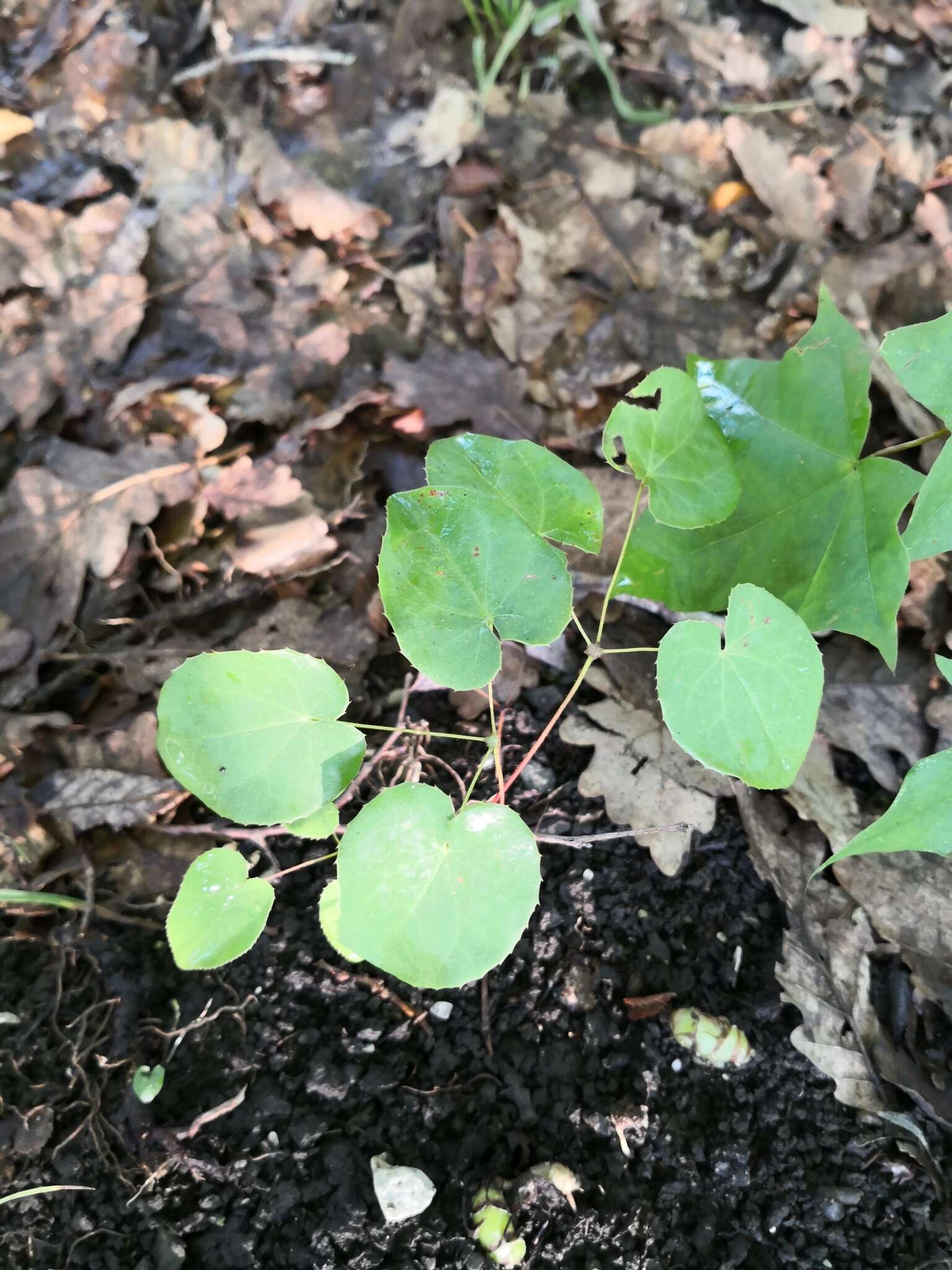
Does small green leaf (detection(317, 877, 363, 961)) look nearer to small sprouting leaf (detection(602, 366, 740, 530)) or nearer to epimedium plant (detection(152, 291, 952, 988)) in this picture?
epimedium plant (detection(152, 291, 952, 988))

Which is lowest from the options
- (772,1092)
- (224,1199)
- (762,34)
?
(224,1199)

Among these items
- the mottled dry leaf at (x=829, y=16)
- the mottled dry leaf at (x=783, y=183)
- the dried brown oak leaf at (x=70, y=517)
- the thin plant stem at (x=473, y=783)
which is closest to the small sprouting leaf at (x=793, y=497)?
the thin plant stem at (x=473, y=783)

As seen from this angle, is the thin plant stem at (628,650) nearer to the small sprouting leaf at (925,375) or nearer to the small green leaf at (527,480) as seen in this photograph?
the small green leaf at (527,480)

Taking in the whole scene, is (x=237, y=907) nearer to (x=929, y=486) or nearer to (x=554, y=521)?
(x=554, y=521)

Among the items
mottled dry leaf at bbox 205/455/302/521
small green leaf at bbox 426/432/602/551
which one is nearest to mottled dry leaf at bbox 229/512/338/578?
mottled dry leaf at bbox 205/455/302/521

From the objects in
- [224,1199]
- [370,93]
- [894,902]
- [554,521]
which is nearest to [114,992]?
[224,1199]

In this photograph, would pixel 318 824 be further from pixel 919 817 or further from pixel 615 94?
pixel 615 94

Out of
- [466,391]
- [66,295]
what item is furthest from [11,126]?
[466,391]
